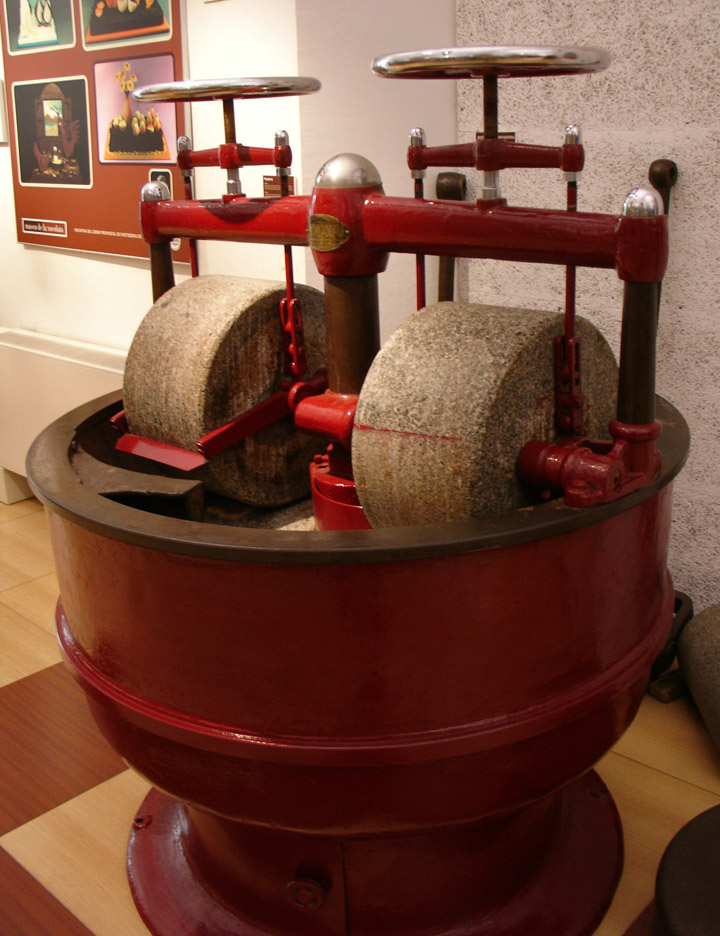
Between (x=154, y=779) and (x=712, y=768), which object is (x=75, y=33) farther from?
(x=712, y=768)

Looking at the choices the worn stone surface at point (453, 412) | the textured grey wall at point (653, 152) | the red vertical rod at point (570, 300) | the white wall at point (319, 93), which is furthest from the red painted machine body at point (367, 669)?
the white wall at point (319, 93)

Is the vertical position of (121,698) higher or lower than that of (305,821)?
higher

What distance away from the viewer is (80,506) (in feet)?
3.70

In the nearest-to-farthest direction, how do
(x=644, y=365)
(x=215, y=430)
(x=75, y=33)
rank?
1. (x=644, y=365)
2. (x=215, y=430)
3. (x=75, y=33)

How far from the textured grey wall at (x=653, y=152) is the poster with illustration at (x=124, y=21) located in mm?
764

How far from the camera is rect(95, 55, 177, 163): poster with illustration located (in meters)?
2.37

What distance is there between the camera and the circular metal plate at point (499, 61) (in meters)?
0.96

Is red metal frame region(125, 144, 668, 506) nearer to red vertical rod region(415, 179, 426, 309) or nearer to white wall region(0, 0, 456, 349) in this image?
red vertical rod region(415, 179, 426, 309)

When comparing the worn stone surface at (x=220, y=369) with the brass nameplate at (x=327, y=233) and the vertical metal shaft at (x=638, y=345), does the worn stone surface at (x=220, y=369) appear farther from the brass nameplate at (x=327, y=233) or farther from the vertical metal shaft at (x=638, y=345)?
the vertical metal shaft at (x=638, y=345)

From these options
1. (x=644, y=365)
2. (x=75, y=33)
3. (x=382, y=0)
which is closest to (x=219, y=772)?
(x=644, y=365)

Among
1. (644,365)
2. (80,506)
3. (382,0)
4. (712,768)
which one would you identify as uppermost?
(382,0)

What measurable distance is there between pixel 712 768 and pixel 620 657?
756 mm

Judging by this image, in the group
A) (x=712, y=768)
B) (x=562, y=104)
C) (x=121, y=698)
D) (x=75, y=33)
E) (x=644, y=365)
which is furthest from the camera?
(x=75, y=33)

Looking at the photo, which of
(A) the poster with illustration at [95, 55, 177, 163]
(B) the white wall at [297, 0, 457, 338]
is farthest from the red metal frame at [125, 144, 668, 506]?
(A) the poster with illustration at [95, 55, 177, 163]
